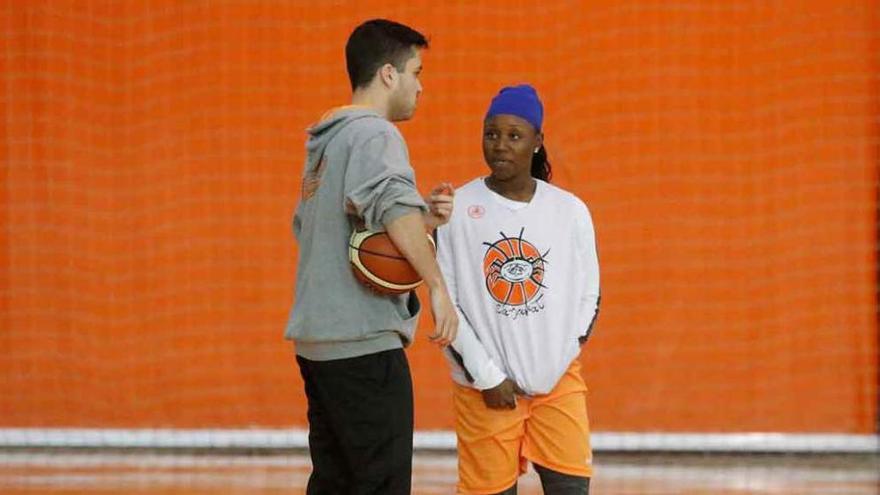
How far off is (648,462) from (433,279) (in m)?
3.05

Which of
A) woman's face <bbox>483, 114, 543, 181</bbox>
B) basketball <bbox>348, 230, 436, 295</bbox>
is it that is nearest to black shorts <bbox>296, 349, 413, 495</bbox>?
basketball <bbox>348, 230, 436, 295</bbox>

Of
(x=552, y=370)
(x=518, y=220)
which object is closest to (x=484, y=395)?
(x=552, y=370)

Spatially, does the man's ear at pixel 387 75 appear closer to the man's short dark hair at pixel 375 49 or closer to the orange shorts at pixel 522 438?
the man's short dark hair at pixel 375 49

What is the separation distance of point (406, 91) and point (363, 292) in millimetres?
518

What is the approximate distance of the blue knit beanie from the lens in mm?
4008

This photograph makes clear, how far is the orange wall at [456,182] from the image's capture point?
20.3ft

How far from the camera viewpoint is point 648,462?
20.1ft

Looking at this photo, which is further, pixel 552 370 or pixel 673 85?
pixel 673 85

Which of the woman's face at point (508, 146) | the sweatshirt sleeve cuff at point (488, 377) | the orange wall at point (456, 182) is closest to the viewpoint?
the sweatshirt sleeve cuff at point (488, 377)

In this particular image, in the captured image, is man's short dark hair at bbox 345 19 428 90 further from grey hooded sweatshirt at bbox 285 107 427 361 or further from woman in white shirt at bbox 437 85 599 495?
woman in white shirt at bbox 437 85 599 495

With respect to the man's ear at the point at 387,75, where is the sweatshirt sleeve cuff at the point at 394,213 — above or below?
below

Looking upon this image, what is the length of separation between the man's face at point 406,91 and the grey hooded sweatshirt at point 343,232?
0.35 ft

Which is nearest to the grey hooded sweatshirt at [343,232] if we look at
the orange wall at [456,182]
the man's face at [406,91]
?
the man's face at [406,91]

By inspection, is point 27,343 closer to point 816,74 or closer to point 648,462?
point 648,462
